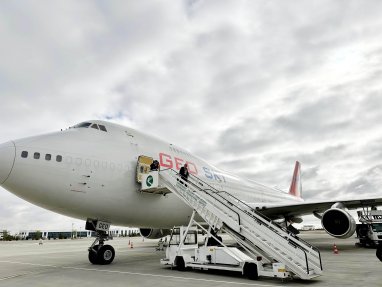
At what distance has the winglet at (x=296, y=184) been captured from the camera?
109 feet

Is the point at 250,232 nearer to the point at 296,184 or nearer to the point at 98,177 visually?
the point at 98,177

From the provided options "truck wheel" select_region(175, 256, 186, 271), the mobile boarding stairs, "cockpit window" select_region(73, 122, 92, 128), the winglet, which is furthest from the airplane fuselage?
the winglet

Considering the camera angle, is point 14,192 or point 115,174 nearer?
point 14,192

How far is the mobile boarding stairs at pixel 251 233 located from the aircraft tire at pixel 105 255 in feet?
7.46

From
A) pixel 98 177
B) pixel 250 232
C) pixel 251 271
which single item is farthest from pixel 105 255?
pixel 251 271

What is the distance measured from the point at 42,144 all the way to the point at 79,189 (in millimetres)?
1574

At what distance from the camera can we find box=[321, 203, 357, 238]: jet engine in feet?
38.3

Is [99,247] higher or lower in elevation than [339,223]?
lower

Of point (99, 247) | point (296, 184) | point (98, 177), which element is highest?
point (296, 184)

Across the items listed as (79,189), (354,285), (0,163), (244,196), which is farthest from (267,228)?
(244,196)

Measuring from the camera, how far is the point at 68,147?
916 centimetres

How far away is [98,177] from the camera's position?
9.41m

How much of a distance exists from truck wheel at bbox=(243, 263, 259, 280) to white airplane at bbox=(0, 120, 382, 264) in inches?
165

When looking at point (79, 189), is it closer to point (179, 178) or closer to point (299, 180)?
point (179, 178)
